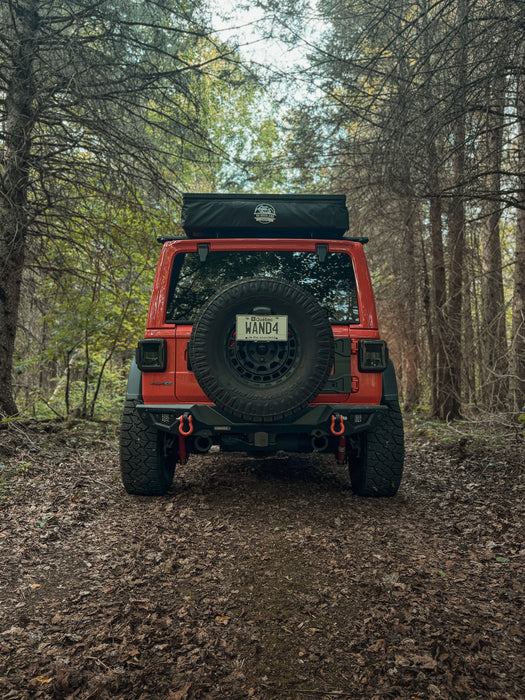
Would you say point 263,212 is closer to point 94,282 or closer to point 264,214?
point 264,214

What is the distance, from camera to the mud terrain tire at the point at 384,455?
4398 millimetres

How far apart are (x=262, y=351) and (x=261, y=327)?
20cm

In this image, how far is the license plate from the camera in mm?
3971

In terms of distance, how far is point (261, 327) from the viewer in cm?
398

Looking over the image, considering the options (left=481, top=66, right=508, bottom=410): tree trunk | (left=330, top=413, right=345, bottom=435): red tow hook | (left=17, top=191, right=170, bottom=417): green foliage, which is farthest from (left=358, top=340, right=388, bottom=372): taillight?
(left=17, top=191, right=170, bottom=417): green foliage

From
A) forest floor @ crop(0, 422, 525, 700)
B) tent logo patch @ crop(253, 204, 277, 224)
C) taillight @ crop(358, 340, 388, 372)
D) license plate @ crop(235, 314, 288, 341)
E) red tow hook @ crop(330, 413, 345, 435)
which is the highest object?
tent logo patch @ crop(253, 204, 277, 224)

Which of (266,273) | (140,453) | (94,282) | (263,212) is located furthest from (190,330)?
(94,282)

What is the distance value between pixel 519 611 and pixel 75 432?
6394 mm

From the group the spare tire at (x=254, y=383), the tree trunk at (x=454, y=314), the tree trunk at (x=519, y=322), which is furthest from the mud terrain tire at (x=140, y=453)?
the tree trunk at (x=454, y=314)

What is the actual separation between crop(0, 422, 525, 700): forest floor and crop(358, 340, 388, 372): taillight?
112cm

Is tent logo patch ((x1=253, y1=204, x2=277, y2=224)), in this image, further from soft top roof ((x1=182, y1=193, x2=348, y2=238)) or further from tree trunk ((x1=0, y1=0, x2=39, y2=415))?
tree trunk ((x1=0, y1=0, x2=39, y2=415))

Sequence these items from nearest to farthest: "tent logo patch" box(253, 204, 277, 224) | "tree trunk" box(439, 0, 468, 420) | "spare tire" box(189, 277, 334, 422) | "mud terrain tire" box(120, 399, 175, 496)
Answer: "spare tire" box(189, 277, 334, 422) < "mud terrain tire" box(120, 399, 175, 496) < "tent logo patch" box(253, 204, 277, 224) < "tree trunk" box(439, 0, 468, 420)

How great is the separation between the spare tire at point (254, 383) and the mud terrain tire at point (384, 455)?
820 millimetres

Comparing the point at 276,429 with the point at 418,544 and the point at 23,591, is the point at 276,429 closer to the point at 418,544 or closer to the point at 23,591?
the point at 418,544
